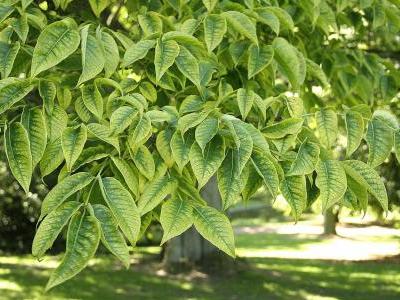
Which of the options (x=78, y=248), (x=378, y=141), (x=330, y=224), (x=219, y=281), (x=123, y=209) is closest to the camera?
(x=78, y=248)

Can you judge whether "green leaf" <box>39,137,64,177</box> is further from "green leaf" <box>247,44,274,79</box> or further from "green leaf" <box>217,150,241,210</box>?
"green leaf" <box>247,44,274,79</box>

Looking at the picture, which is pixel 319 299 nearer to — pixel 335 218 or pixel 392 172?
pixel 392 172

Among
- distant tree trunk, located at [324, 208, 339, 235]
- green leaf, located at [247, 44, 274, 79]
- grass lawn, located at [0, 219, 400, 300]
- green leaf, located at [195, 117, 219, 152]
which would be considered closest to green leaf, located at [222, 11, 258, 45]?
green leaf, located at [247, 44, 274, 79]

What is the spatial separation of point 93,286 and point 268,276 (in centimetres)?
335

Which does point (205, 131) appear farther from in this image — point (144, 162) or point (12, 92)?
point (12, 92)

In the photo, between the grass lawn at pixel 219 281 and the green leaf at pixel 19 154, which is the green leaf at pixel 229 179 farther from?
the grass lawn at pixel 219 281

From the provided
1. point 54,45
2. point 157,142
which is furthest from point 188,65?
point 54,45

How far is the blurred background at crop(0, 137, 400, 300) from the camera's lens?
10.0 metres

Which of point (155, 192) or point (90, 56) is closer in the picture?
point (155, 192)

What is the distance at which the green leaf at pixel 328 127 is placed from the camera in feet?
6.84

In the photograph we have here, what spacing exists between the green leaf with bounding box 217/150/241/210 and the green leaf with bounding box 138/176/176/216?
6.5 inches

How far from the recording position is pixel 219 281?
10.8 meters

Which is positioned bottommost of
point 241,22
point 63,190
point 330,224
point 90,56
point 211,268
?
point 211,268

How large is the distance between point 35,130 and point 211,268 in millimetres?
9813
